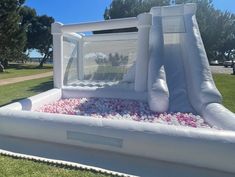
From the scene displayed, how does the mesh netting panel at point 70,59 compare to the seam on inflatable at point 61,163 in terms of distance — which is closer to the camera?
the seam on inflatable at point 61,163

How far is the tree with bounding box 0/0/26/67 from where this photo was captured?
77.1 feet

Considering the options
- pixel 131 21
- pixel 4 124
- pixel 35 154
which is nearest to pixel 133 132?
pixel 35 154

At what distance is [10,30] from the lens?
2402 centimetres

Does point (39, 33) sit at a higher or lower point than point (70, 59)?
higher

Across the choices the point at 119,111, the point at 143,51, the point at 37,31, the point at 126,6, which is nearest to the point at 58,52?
the point at 143,51

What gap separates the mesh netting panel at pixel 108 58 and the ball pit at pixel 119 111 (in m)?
2.19

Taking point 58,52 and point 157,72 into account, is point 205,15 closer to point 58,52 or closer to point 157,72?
point 58,52

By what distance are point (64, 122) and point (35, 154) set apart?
0.69 metres

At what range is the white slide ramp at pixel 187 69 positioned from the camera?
230 inches

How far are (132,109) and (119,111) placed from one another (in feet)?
1.05

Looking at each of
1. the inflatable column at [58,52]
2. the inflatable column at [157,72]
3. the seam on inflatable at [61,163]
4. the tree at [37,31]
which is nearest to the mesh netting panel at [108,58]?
the inflatable column at [58,52]

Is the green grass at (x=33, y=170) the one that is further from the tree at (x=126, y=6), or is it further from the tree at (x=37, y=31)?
the tree at (x=37, y=31)

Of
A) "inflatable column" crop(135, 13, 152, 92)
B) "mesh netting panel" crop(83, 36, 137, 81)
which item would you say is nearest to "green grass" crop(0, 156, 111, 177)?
"inflatable column" crop(135, 13, 152, 92)

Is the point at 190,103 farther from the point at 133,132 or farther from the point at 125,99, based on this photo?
the point at 133,132
